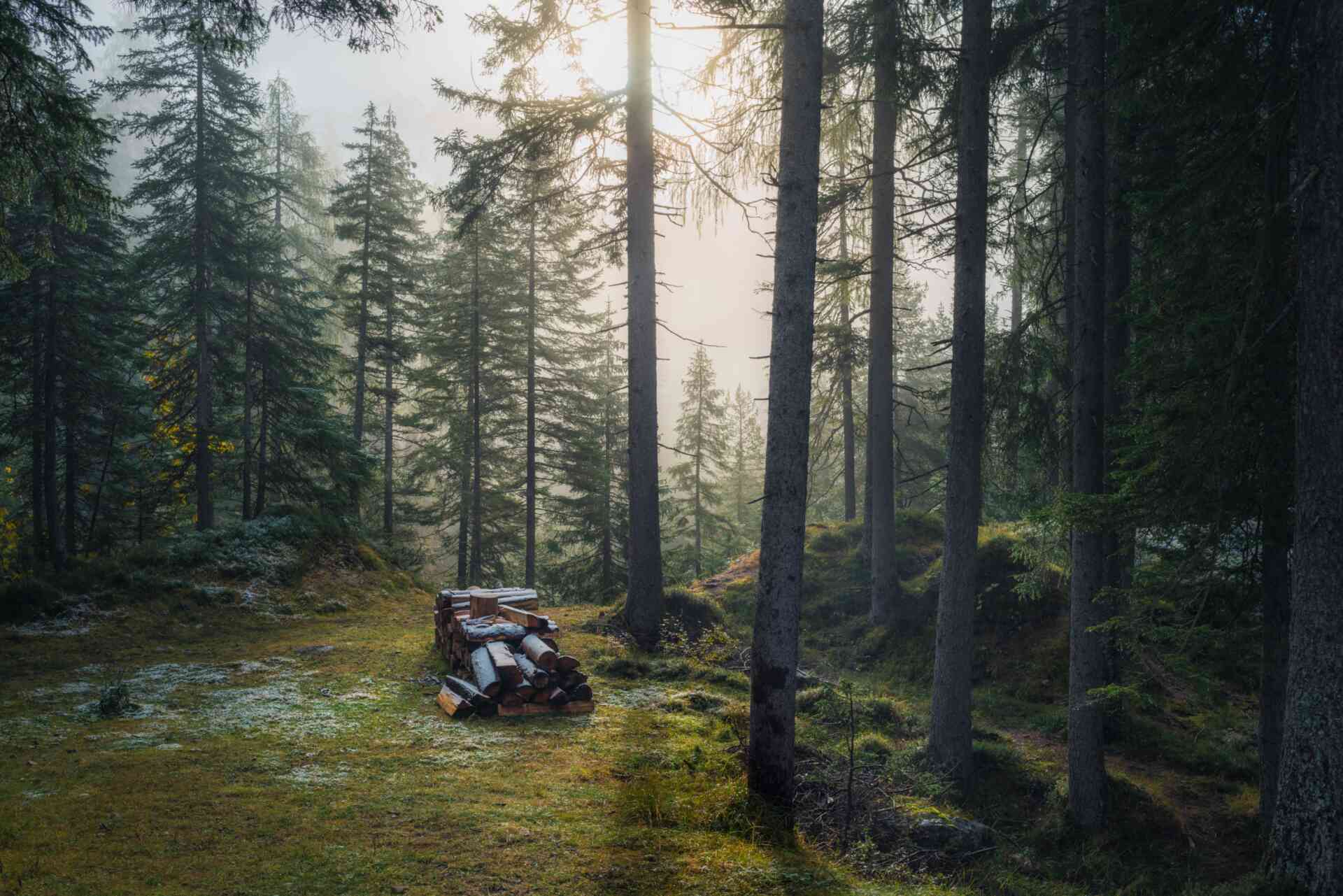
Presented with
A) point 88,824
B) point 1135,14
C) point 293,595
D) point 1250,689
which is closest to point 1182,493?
point 1135,14

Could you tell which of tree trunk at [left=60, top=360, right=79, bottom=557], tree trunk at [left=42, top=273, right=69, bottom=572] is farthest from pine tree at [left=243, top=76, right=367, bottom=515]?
tree trunk at [left=42, top=273, right=69, bottom=572]

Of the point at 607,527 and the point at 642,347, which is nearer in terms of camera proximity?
the point at 642,347

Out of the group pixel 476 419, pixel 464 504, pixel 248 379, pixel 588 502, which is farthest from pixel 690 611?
pixel 464 504

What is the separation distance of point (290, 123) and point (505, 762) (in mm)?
42840

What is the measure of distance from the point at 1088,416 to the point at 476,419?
799 inches

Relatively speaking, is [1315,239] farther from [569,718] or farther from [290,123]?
[290,123]

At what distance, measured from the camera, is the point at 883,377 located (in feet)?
51.4

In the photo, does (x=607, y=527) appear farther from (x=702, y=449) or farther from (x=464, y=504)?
(x=702, y=449)

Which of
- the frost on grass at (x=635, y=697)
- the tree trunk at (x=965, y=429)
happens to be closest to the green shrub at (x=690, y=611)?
the frost on grass at (x=635, y=697)

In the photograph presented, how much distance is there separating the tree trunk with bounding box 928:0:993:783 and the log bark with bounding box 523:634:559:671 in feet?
16.6

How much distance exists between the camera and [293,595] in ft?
47.9

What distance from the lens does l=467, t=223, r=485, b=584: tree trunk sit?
2433 cm

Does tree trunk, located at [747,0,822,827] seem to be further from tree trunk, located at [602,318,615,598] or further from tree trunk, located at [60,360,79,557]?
tree trunk, located at [60,360,79,557]

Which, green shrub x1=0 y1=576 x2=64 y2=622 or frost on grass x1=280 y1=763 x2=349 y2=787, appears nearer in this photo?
frost on grass x1=280 y1=763 x2=349 y2=787
